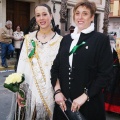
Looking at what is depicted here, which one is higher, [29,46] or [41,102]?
[29,46]

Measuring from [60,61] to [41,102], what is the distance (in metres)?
0.56

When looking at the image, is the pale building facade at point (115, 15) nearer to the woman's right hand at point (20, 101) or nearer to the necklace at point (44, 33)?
the necklace at point (44, 33)

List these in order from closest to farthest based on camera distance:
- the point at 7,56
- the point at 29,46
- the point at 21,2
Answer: the point at 29,46, the point at 7,56, the point at 21,2

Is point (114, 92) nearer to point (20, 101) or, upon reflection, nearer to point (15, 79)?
point (20, 101)

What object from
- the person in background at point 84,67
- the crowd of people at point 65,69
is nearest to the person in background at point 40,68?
the crowd of people at point 65,69

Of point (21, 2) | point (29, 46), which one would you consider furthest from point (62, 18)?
point (29, 46)

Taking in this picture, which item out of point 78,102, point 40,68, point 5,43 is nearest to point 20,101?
point 40,68

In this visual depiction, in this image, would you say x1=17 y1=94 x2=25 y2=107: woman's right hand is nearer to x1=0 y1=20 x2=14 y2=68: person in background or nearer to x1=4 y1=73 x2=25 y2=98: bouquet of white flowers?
x1=4 y1=73 x2=25 y2=98: bouquet of white flowers

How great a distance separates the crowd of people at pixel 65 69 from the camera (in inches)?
87.3

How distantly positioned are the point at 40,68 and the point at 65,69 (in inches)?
17.9

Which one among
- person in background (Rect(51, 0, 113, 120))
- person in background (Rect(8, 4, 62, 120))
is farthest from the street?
person in background (Rect(51, 0, 113, 120))

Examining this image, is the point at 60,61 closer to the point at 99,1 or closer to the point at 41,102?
the point at 41,102

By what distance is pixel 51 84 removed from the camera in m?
2.57

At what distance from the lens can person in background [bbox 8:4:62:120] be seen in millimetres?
2686
